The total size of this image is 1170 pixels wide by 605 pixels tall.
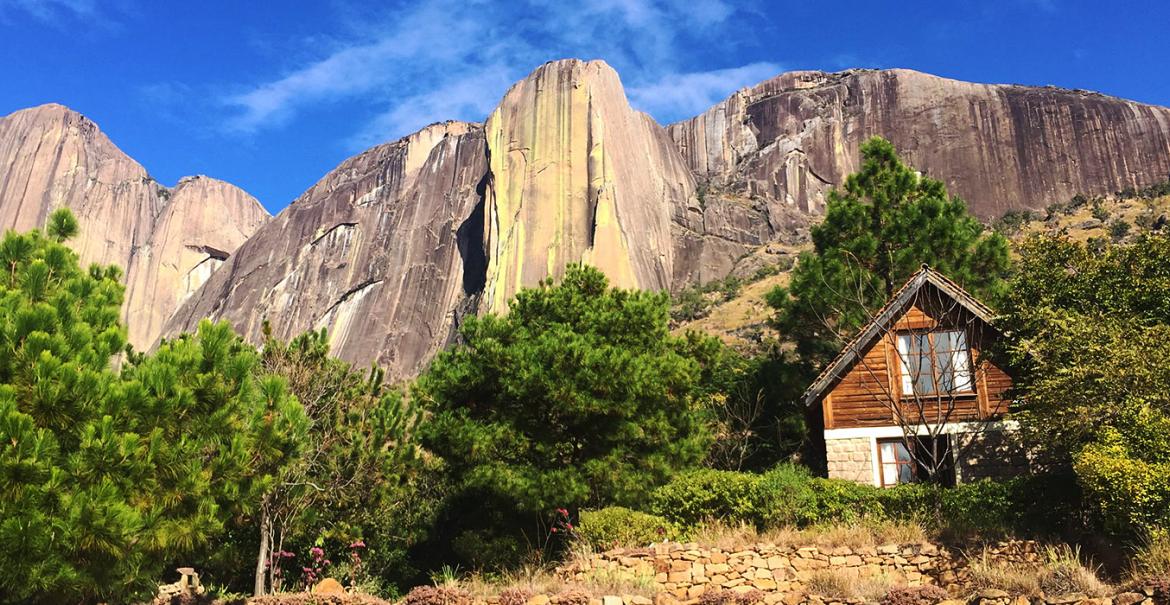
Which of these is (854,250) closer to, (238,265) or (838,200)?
(838,200)

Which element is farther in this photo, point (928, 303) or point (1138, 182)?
point (1138, 182)

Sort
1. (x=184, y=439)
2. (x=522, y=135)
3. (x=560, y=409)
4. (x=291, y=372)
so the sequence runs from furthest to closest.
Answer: (x=522, y=135)
(x=291, y=372)
(x=560, y=409)
(x=184, y=439)

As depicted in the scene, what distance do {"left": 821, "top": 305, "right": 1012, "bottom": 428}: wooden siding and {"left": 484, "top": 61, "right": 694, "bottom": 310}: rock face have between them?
41969 mm

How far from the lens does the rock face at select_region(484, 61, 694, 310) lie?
200 feet

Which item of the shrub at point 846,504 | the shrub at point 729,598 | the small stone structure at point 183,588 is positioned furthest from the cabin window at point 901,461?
the small stone structure at point 183,588

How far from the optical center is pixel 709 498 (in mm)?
13633

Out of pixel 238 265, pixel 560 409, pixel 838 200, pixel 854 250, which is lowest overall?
pixel 560 409

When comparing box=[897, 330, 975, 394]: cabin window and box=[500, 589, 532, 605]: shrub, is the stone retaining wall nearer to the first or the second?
box=[500, 589, 532, 605]: shrub

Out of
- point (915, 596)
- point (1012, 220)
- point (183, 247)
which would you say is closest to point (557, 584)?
point (915, 596)

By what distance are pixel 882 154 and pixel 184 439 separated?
2038 cm

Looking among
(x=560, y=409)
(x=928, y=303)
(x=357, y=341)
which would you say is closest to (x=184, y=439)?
(x=560, y=409)

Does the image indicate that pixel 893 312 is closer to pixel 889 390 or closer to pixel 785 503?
pixel 889 390

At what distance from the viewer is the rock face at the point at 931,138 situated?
72.4 m

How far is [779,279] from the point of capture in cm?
6044
